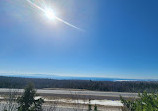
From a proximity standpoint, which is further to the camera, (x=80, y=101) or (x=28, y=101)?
(x=80, y=101)

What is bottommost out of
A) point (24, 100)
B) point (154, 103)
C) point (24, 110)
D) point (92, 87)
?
point (92, 87)

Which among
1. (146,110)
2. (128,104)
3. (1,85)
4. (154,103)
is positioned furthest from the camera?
(1,85)

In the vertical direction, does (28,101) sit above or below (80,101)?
above

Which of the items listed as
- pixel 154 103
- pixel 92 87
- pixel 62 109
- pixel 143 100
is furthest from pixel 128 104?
pixel 92 87

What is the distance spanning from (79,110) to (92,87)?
2490 cm

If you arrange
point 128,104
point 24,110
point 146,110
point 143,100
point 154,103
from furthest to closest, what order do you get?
point 128,104 → point 24,110 → point 143,100 → point 154,103 → point 146,110

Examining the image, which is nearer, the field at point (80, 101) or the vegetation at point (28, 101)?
the vegetation at point (28, 101)

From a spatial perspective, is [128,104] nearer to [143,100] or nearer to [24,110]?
[143,100]

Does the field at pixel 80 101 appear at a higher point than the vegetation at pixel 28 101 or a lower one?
lower

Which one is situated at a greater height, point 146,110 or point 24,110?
point 146,110

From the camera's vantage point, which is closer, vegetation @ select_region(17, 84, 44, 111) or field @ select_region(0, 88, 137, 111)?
vegetation @ select_region(17, 84, 44, 111)

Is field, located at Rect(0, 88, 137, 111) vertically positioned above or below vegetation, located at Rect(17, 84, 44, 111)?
below

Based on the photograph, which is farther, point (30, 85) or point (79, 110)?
point (79, 110)

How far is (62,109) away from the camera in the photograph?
37.9 feet
